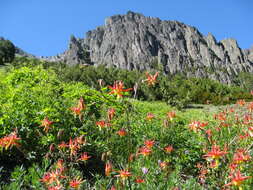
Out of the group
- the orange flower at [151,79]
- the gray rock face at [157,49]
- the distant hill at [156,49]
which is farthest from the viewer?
the gray rock face at [157,49]

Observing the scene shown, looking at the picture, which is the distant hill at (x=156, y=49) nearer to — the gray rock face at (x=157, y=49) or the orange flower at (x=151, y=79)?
the gray rock face at (x=157, y=49)

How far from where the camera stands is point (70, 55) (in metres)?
126

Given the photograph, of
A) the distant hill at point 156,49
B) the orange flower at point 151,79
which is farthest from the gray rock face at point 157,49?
the orange flower at point 151,79

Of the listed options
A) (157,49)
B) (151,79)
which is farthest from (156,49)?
(151,79)

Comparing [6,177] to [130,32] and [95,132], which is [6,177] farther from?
[130,32]

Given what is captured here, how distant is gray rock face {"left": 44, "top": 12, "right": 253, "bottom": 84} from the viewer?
12506cm

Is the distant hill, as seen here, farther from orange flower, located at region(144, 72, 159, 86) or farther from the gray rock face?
orange flower, located at region(144, 72, 159, 86)

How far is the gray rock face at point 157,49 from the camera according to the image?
4924 inches

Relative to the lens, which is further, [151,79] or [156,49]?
[156,49]

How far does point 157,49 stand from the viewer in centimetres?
13550

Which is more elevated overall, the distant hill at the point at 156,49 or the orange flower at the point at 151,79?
the distant hill at the point at 156,49

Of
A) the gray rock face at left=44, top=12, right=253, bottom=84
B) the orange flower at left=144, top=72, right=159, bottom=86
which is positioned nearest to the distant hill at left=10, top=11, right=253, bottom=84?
the gray rock face at left=44, top=12, right=253, bottom=84

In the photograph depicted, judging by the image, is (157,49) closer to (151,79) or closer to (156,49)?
(156,49)

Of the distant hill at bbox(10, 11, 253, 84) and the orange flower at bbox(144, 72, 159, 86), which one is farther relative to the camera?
the distant hill at bbox(10, 11, 253, 84)
